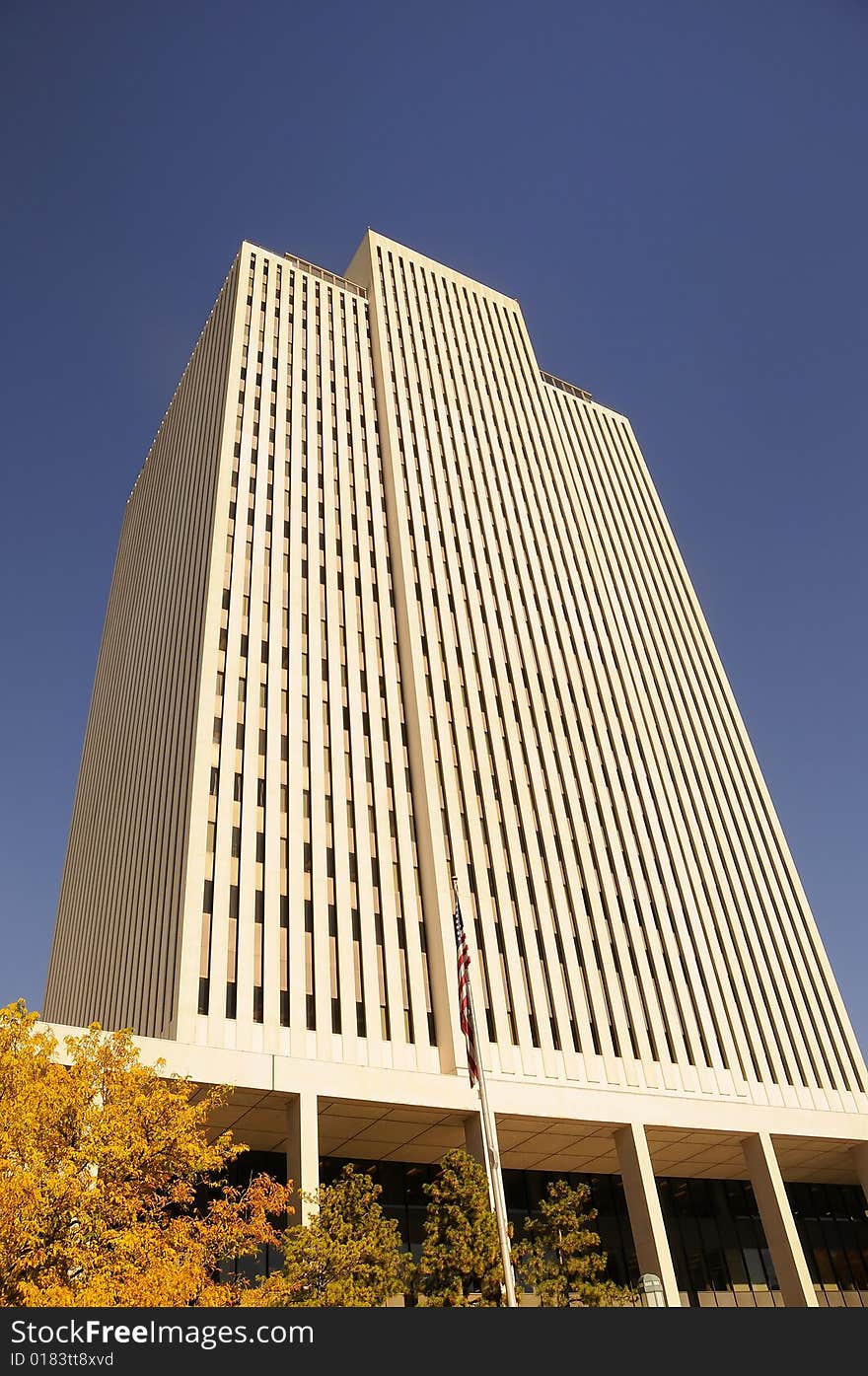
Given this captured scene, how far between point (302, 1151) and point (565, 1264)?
900 cm

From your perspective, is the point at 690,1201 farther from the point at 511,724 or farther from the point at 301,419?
the point at 301,419

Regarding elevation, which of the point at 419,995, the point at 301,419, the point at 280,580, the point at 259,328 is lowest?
the point at 419,995

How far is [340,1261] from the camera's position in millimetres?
23875

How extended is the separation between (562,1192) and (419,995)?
8.50m

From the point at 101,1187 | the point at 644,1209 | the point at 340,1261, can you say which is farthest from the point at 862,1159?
the point at 101,1187

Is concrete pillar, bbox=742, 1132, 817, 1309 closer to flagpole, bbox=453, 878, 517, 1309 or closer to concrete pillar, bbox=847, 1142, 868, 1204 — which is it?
concrete pillar, bbox=847, 1142, 868, 1204

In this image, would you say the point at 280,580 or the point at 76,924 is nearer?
the point at 280,580

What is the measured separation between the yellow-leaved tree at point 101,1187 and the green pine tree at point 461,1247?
537 cm

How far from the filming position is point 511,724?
4928 cm

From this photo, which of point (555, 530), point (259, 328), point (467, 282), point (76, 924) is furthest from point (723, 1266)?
point (467, 282)

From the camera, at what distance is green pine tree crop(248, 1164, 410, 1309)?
22875mm

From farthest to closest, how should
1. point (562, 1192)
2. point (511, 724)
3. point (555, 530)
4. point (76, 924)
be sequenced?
point (555, 530) → point (76, 924) → point (511, 724) → point (562, 1192)

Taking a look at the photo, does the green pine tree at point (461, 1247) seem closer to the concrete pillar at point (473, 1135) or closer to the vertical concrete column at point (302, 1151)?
the vertical concrete column at point (302, 1151)

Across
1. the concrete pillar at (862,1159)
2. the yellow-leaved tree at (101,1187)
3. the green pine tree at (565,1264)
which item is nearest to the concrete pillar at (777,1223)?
the concrete pillar at (862,1159)
